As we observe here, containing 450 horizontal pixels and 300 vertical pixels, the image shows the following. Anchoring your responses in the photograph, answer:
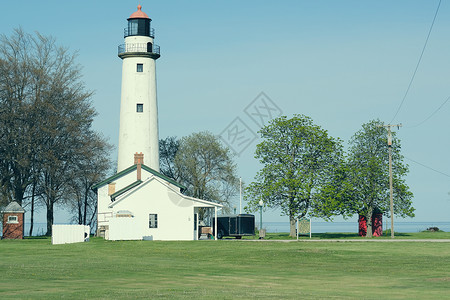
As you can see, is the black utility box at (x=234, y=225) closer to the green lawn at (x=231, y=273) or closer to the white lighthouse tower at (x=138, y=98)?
the white lighthouse tower at (x=138, y=98)

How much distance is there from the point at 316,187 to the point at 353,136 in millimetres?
8093

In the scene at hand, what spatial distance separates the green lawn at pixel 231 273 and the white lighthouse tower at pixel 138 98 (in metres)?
23.8

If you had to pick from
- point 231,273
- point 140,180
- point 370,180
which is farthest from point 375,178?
point 231,273

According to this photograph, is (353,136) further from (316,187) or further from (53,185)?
(53,185)

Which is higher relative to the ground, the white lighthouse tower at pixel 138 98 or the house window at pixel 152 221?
the white lighthouse tower at pixel 138 98

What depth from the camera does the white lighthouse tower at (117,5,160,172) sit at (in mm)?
62719

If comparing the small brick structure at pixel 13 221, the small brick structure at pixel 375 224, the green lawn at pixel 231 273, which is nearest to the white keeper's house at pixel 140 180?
the small brick structure at pixel 13 221

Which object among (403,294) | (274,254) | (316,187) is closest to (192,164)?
(316,187)

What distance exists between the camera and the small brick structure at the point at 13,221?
56938 mm

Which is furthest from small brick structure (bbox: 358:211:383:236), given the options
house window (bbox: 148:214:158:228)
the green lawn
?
the green lawn

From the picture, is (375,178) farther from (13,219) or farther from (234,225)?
(13,219)

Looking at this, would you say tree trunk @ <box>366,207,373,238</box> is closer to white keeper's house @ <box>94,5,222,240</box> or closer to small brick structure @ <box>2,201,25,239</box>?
white keeper's house @ <box>94,5,222,240</box>

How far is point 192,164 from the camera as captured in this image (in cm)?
8169

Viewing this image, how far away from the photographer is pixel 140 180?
60.5 meters
